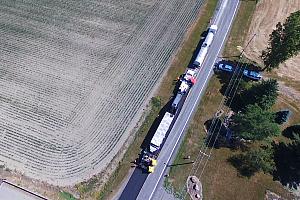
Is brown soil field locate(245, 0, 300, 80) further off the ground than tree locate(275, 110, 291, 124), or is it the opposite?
brown soil field locate(245, 0, 300, 80)

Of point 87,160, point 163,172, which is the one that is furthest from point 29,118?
point 163,172

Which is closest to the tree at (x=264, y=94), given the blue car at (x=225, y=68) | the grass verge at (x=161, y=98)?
the blue car at (x=225, y=68)

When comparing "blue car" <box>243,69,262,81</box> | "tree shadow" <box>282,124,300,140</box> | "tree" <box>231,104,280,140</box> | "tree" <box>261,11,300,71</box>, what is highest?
"tree" <box>261,11,300,71</box>

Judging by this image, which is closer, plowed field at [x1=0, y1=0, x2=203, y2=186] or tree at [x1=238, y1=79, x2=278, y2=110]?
plowed field at [x1=0, y1=0, x2=203, y2=186]

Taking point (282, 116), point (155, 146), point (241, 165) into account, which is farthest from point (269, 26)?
point (155, 146)

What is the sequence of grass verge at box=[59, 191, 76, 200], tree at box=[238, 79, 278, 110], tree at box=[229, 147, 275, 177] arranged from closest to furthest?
grass verge at box=[59, 191, 76, 200]
tree at box=[229, 147, 275, 177]
tree at box=[238, 79, 278, 110]

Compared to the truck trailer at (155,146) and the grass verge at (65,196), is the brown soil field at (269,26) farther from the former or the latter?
the grass verge at (65,196)

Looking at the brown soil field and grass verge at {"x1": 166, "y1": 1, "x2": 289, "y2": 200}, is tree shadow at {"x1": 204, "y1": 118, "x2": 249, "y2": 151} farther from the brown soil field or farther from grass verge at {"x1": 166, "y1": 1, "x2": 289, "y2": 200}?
the brown soil field

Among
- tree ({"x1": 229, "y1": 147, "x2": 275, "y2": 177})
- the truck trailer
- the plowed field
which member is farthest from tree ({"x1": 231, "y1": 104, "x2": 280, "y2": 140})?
the plowed field
